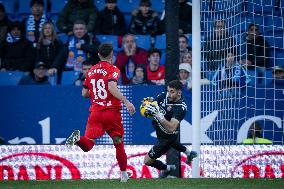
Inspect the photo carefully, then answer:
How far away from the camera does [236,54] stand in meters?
12.9

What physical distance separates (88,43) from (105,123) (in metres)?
5.37

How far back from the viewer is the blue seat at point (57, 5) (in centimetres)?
1673

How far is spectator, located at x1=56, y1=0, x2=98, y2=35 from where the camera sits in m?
16.3

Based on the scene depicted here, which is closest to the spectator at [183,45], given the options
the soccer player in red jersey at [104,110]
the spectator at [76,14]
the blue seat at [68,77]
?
the spectator at [76,14]

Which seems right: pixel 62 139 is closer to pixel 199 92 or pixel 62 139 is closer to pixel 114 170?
pixel 114 170

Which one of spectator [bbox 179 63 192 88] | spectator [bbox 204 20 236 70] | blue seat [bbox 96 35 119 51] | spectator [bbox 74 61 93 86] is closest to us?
spectator [bbox 204 20 236 70]

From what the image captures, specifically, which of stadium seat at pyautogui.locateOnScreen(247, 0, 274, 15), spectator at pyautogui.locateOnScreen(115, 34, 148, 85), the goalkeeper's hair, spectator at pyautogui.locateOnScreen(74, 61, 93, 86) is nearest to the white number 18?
the goalkeeper's hair

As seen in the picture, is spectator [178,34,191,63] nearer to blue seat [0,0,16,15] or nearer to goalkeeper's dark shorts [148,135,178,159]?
blue seat [0,0,16,15]

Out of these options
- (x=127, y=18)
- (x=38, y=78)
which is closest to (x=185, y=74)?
(x=127, y=18)

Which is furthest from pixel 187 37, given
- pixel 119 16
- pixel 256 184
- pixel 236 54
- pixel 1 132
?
pixel 256 184

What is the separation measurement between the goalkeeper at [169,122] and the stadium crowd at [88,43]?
2.47m

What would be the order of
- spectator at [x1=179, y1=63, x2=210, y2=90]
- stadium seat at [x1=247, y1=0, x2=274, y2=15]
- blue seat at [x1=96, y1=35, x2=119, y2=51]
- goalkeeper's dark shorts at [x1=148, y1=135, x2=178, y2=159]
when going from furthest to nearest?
blue seat at [x1=96, y1=35, x2=119, y2=51]
spectator at [x1=179, y1=63, x2=210, y2=90]
stadium seat at [x1=247, y1=0, x2=274, y2=15]
goalkeeper's dark shorts at [x1=148, y1=135, x2=178, y2=159]

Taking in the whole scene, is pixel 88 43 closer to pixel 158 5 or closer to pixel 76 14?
pixel 76 14

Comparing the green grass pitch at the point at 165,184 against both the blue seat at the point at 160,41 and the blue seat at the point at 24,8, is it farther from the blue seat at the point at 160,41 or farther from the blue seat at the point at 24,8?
the blue seat at the point at 24,8
